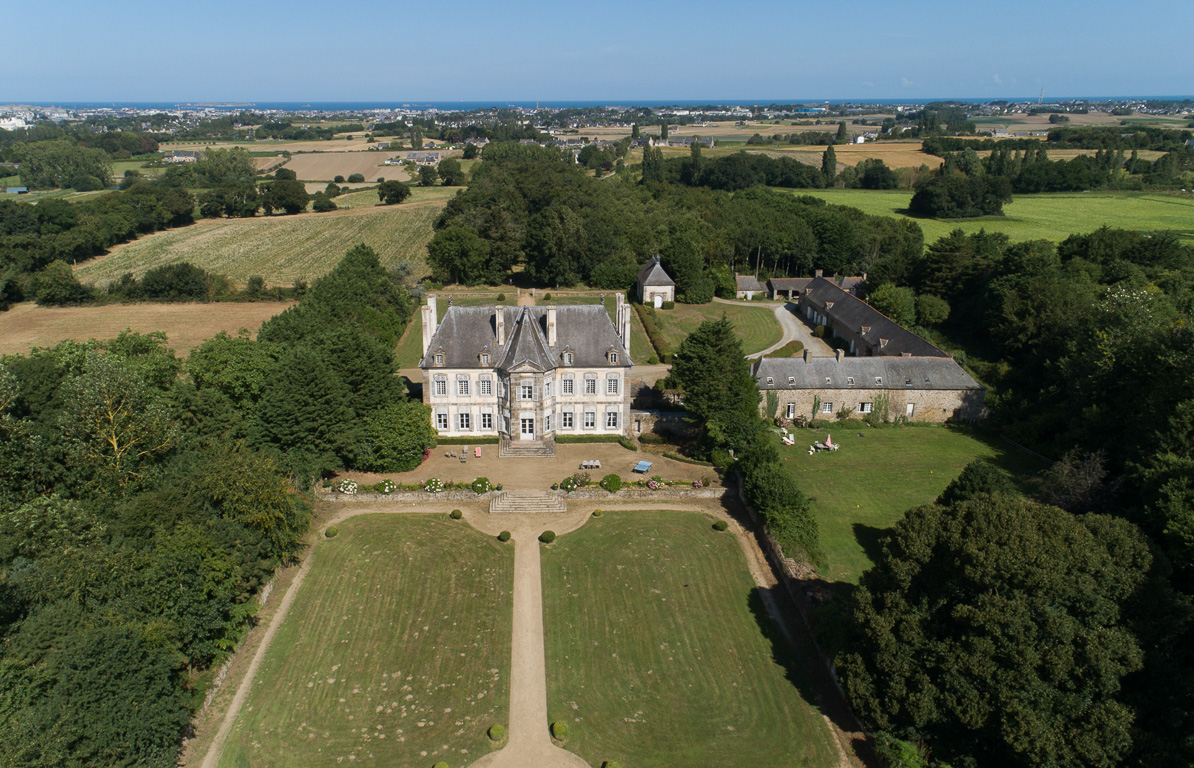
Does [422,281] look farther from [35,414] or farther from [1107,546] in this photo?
[1107,546]

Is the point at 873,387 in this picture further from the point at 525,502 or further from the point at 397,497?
the point at 397,497

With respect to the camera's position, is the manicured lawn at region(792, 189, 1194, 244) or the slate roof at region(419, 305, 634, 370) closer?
the slate roof at region(419, 305, 634, 370)

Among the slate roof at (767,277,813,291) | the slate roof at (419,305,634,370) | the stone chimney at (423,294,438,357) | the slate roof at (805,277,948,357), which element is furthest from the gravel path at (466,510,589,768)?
the slate roof at (767,277,813,291)

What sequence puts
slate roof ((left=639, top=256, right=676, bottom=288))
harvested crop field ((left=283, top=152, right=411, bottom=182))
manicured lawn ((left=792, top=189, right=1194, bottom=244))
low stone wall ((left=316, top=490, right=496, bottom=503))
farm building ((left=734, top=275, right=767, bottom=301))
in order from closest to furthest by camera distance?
low stone wall ((left=316, top=490, right=496, bottom=503)) < slate roof ((left=639, top=256, right=676, bottom=288)) < farm building ((left=734, top=275, right=767, bottom=301)) < manicured lawn ((left=792, top=189, right=1194, bottom=244)) < harvested crop field ((left=283, top=152, right=411, bottom=182))

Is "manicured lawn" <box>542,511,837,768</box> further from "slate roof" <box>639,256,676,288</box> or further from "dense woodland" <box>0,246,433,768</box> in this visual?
"slate roof" <box>639,256,676,288</box>

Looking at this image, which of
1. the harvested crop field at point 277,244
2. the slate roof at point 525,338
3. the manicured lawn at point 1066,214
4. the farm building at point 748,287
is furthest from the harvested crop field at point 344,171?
the slate roof at point 525,338

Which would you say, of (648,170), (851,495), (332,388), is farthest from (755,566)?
(648,170)
